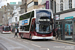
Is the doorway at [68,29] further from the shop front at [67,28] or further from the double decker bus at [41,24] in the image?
the double decker bus at [41,24]

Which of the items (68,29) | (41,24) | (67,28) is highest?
(41,24)

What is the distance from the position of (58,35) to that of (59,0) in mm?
8170

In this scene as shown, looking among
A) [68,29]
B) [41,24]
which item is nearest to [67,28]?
[68,29]

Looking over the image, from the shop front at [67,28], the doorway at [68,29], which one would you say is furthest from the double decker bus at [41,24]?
the doorway at [68,29]

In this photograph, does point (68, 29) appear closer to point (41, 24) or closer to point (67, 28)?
point (67, 28)

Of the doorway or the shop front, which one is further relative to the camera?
the doorway

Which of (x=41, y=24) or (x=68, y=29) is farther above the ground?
(x=41, y=24)

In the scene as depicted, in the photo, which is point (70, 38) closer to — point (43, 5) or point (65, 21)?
point (65, 21)

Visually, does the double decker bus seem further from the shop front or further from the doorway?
the doorway

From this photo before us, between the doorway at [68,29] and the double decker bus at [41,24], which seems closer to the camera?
the double decker bus at [41,24]

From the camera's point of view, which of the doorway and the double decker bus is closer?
the double decker bus

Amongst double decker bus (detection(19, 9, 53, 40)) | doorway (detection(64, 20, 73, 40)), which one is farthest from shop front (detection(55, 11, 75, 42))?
double decker bus (detection(19, 9, 53, 40))

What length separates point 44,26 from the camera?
939 inches

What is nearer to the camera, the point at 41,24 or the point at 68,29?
the point at 41,24
